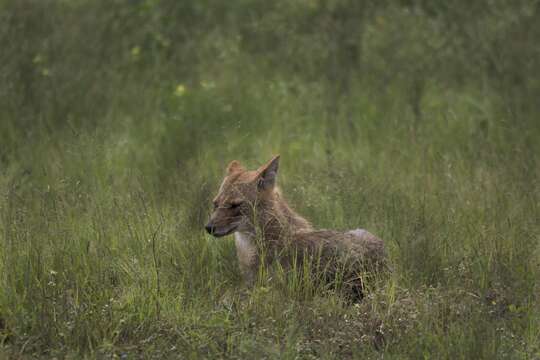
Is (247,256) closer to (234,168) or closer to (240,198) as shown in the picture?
(240,198)

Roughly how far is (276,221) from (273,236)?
4.3 inches

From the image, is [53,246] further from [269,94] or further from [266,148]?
[269,94]

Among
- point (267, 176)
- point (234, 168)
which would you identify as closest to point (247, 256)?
point (267, 176)

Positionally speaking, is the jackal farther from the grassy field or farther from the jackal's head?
the grassy field

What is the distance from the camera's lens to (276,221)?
6.63 metres

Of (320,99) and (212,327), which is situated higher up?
(320,99)

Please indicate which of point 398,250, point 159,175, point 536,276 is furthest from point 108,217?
point 536,276

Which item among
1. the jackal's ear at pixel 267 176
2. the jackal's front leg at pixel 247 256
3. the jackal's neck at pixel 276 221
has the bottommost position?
the jackal's front leg at pixel 247 256

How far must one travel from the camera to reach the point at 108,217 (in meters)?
6.96

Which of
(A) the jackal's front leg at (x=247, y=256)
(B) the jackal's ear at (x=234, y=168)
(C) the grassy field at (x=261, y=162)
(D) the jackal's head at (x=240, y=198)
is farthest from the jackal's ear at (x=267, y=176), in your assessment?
(C) the grassy field at (x=261, y=162)

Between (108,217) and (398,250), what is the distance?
2.09 meters

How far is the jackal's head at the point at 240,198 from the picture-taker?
21.1ft

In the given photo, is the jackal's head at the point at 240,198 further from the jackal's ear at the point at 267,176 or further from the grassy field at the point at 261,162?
the grassy field at the point at 261,162

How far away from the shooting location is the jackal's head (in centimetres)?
642
